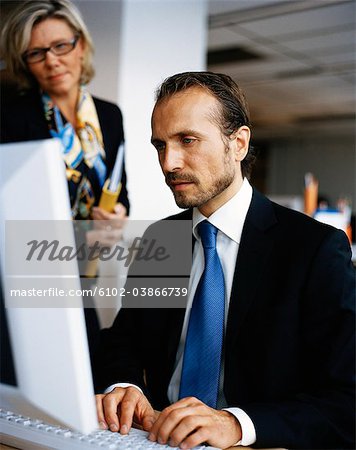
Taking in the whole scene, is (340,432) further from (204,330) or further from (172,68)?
(172,68)

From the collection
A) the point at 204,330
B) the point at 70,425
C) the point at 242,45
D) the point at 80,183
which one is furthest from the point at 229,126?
the point at 242,45

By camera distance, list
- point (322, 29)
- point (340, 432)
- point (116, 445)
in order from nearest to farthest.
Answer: point (116, 445) → point (340, 432) → point (322, 29)

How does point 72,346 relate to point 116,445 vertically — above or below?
above

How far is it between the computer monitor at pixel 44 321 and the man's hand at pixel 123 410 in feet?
0.71

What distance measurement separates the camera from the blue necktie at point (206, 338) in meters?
1.12

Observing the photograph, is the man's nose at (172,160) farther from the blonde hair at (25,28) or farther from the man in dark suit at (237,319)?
the blonde hair at (25,28)

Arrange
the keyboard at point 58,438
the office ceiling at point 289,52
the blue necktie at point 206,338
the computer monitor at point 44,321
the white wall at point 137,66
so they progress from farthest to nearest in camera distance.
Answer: the office ceiling at point 289,52
the white wall at point 137,66
the blue necktie at point 206,338
the keyboard at point 58,438
the computer monitor at point 44,321

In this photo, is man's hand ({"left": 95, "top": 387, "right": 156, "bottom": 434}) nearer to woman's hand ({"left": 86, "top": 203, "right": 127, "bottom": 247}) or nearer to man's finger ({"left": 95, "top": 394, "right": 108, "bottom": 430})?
man's finger ({"left": 95, "top": 394, "right": 108, "bottom": 430})

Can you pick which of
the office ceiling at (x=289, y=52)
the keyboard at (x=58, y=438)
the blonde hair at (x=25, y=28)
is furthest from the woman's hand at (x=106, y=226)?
the office ceiling at (x=289, y=52)

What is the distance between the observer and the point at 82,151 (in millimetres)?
1970

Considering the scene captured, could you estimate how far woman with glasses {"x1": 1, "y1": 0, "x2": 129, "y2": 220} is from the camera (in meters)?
1.87

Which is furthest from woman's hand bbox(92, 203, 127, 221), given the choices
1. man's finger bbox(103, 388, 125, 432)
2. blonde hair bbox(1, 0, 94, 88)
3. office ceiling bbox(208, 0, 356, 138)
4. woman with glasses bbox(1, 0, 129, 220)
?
office ceiling bbox(208, 0, 356, 138)

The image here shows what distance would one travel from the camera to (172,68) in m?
3.32

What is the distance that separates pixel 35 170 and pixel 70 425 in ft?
1.00
